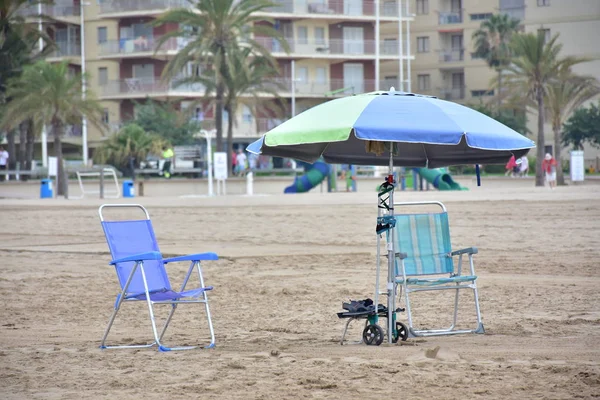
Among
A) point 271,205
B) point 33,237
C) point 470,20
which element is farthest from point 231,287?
point 470,20

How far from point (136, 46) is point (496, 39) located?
2187 cm

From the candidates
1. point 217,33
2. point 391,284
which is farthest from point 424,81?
point 391,284

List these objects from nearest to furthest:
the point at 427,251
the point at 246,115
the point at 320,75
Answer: the point at 427,251
the point at 246,115
the point at 320,75

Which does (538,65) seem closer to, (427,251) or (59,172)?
(59,172)

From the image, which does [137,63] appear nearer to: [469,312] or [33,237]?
[33,237]

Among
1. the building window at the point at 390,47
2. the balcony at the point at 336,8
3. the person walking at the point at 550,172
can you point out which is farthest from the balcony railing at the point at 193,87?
the person walking at the point at 550,172

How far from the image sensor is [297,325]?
348 inches

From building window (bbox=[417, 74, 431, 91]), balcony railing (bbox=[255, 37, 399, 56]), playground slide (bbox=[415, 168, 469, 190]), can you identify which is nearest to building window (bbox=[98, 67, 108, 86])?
balcony railing (bbox=[255, 37, 399, 56])

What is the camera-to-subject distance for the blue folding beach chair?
7523mm

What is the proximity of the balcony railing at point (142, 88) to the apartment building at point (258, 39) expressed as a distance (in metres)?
0.06

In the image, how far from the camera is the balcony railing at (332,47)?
67.1 meters

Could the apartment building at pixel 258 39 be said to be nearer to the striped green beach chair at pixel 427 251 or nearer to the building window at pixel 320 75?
the building window at pixel 320 75

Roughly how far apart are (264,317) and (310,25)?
6078 centimetres

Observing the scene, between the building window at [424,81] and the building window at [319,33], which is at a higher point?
the building window at [319,33]
